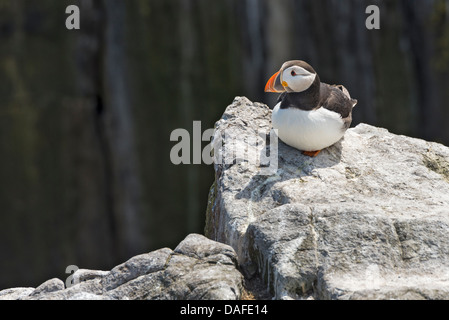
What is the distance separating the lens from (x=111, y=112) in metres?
10.8

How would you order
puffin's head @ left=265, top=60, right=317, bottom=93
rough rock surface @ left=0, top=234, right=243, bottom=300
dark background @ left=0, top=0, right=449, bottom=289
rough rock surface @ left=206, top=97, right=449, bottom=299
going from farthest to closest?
dark background @ left=0, top=0, right=449, bottom=289, puffin's head @ left=265, top=60, right=317, bottom=93, rough rock surface @ left=206, top=97, right=449, bottom=299, rough rock surface @ left=0, top=234, right=243, bottom=300

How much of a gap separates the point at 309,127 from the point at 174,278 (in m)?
1.66

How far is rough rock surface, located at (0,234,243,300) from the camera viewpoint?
→ 403 centimetres

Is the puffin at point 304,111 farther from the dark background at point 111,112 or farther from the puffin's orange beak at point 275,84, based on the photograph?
the dark background at point 111,112

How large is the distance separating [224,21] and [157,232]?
3.28m

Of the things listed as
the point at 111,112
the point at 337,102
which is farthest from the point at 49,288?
the point at 111,112

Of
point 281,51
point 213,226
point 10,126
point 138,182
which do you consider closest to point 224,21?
point 281,51

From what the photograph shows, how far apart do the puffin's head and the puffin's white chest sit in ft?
0.55

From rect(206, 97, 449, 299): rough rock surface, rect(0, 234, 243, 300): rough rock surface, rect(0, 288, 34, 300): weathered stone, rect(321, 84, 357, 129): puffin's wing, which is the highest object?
rect(321, 84, 357, 129): puffin's wing

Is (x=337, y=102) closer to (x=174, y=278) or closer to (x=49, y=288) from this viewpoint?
(x=174, y=278)

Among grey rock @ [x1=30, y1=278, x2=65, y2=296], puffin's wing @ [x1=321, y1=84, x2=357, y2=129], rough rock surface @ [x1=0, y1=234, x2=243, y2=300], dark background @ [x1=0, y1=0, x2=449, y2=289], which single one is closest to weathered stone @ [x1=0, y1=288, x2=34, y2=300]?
grey rock @ [x1=30, y1=278, x2=65, y2=296]

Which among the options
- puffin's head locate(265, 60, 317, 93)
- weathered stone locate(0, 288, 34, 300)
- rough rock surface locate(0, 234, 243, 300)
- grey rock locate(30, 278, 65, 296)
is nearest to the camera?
rough rock surface locate(0, 234, 243, 300)

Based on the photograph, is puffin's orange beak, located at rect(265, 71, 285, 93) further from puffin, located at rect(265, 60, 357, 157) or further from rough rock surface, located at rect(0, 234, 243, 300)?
rough rock surface, located at rect(0, 234, 243, 300)
